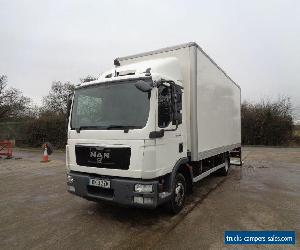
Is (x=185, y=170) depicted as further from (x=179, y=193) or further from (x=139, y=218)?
(x=139, y=218)

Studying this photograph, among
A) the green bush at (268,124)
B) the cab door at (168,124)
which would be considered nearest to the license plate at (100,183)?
the cab door at (168,124)

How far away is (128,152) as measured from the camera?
15.9ft

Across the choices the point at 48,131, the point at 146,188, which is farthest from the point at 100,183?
the point at 48,131

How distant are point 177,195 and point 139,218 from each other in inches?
34.8

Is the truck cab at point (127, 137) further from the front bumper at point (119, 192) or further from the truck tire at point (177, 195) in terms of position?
the truck tire at point (177, 195)

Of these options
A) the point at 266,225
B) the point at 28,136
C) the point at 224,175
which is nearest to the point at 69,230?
the point at 266,225

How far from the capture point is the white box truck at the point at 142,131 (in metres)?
4.80

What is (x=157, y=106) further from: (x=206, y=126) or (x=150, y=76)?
(x=206, y=126)

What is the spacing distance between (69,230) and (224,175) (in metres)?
6.92

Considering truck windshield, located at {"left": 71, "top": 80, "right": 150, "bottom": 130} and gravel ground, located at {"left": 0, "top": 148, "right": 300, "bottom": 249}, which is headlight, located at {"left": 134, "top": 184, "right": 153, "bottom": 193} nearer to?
gravel ground, located at {"left": 0, "top": 148, "right": 300, "bottom": 249}

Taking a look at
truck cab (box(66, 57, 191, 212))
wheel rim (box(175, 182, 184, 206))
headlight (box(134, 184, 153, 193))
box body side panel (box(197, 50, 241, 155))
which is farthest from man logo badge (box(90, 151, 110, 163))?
box body side panel (box(197, 50, 241, 155))

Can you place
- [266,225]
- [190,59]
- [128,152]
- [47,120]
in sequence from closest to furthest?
1. [128,152]
2. [266,225]
3. [190,59]
4. [47,120]

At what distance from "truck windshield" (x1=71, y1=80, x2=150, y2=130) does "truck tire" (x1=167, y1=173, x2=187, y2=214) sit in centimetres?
158

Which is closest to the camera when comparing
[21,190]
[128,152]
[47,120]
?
[128,152]
